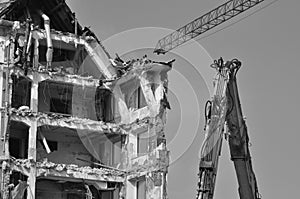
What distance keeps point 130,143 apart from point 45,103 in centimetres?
697

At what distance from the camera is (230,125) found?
31438 mm

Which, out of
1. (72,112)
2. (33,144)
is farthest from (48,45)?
(33,144)

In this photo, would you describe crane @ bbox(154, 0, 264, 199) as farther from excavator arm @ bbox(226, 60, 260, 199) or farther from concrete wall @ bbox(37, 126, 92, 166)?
concrete wall @ bbox(37, 126, 92, 166)

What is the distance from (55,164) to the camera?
56.7 metres

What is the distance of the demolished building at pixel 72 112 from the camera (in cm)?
5588

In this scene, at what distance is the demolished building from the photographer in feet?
Result: 183

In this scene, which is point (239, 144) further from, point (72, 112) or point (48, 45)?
point (72, 112)

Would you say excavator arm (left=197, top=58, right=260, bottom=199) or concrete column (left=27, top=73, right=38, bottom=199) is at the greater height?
concrete column (left=27, top=73, right=38, bottom=199)

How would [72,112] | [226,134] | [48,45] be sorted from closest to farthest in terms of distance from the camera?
[226,134] → [48,45] → [72,112]

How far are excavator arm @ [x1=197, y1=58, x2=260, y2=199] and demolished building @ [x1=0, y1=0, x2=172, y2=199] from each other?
24743 millimetres

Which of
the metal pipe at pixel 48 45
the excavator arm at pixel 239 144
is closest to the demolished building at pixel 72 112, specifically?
the metal pipe at pixel 48 45

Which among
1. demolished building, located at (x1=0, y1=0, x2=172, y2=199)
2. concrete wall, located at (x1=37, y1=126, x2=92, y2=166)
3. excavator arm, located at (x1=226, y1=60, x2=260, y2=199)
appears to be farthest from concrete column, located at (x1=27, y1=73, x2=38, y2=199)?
excavator arm, located at (x1=226, y1=60, x2=260, y2=199)

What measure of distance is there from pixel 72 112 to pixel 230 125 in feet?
98.8

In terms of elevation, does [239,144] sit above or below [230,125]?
below
